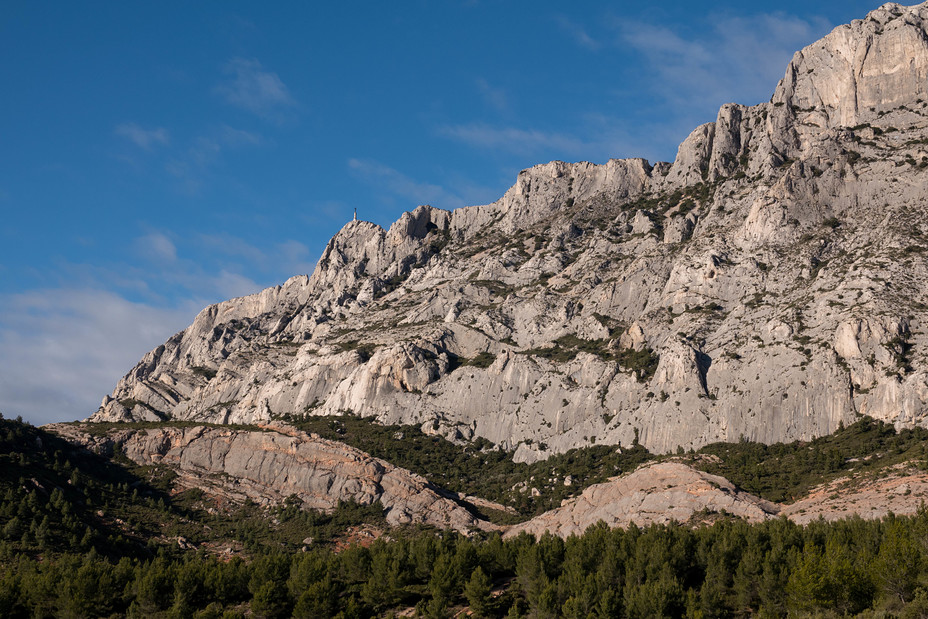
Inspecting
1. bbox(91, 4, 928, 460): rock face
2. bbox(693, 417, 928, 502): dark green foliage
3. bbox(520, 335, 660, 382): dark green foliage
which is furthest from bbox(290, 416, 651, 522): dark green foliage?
bbox(520, 335, 660, 382): dark green foliage

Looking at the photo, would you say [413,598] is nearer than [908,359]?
Yes

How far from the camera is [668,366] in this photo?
12125 cm

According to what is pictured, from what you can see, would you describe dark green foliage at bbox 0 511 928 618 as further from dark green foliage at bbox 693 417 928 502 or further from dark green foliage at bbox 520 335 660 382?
dark green foliage at bbox 520 335 660 382

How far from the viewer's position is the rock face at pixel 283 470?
118438 mm

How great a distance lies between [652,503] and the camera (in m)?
94.5

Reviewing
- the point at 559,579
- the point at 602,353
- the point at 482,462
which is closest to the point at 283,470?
the point at 482,462

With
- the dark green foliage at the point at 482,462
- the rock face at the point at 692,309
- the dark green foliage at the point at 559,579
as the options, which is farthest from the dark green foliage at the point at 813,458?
the dark green foliage at the point at 559,579

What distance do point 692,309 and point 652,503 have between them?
48.4 m

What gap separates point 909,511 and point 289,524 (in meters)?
79.5

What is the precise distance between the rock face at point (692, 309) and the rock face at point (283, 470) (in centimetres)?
1904

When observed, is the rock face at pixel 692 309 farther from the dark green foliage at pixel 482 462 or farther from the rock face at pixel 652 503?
the rock face at pixel 652 503

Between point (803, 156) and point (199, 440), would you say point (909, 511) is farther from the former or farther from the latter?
point (199, 440)

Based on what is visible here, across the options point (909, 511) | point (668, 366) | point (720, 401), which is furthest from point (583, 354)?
point (909, 511)

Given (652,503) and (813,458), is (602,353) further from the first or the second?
(652,503)
